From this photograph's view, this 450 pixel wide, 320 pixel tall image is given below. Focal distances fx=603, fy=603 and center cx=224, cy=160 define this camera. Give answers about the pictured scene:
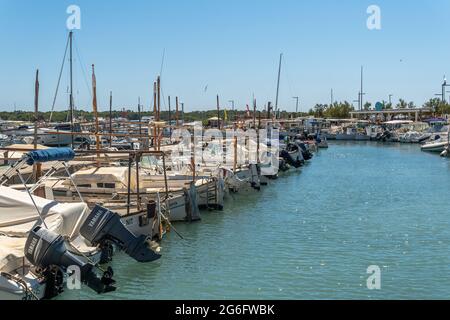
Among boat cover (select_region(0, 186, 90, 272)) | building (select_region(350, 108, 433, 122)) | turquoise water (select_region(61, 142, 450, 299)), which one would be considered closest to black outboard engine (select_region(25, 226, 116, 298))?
turquoise water (select_region(61, 142, 450, 299))

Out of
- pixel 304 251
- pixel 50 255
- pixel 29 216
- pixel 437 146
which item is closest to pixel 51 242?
pixel 50 255

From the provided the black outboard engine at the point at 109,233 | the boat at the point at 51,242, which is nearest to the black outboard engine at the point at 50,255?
the boat at the point at 51,242

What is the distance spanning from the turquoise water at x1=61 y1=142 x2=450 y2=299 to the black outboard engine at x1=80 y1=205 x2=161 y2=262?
1.14m

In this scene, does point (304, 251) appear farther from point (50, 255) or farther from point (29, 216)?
point (50, 255)

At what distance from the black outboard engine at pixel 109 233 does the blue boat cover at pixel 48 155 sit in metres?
2.27

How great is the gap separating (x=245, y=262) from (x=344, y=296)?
4.78 metres

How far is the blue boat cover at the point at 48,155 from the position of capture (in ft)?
61.2

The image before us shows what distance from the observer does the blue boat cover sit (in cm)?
1864

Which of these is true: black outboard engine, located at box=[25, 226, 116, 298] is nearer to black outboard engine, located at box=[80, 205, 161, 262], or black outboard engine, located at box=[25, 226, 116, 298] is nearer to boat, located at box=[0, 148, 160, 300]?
boat, located at box=[0, 148, 160, 300]

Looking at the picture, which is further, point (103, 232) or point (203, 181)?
point (203, 181)

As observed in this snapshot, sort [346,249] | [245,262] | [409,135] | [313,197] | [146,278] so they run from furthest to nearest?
[409,135], [313,197], [346,249], [245,262], [146,278]

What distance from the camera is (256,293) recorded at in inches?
726
